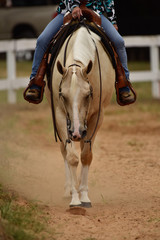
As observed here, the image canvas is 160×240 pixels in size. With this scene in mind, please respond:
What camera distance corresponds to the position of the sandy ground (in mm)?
5997

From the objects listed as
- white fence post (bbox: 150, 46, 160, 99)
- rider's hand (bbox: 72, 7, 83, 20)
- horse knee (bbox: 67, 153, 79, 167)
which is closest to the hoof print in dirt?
horse knee (bbox: 67, 153, 79, 167)

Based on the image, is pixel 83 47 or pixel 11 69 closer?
pixel 83 47

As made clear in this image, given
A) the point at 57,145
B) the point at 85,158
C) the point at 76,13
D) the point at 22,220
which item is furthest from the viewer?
the point at 57,145

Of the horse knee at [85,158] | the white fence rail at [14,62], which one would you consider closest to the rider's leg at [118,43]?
the horse knee at [85,158]

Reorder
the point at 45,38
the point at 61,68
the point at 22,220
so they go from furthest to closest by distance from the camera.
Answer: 1. the point at 45,38
2. the point at 61,68
3. the point at 22,220

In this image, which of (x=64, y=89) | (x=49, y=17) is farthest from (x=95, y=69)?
(x=49, y=17)

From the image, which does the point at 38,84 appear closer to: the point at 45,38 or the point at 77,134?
the point at 45,38

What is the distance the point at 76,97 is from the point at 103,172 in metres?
2.93

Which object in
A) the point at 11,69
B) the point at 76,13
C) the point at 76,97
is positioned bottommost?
the point at 76,97

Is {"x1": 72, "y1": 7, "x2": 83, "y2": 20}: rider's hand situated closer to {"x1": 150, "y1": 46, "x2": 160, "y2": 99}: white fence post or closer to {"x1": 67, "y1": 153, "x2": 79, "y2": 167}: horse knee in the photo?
{"x1": 67, "y1": 153, "x2": 79, "y2": 167}: horse knee

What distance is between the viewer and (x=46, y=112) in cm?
1502

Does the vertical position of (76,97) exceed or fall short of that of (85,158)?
it exceeds it

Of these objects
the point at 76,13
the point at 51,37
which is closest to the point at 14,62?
the point at 51,37

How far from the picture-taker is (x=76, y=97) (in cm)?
614
